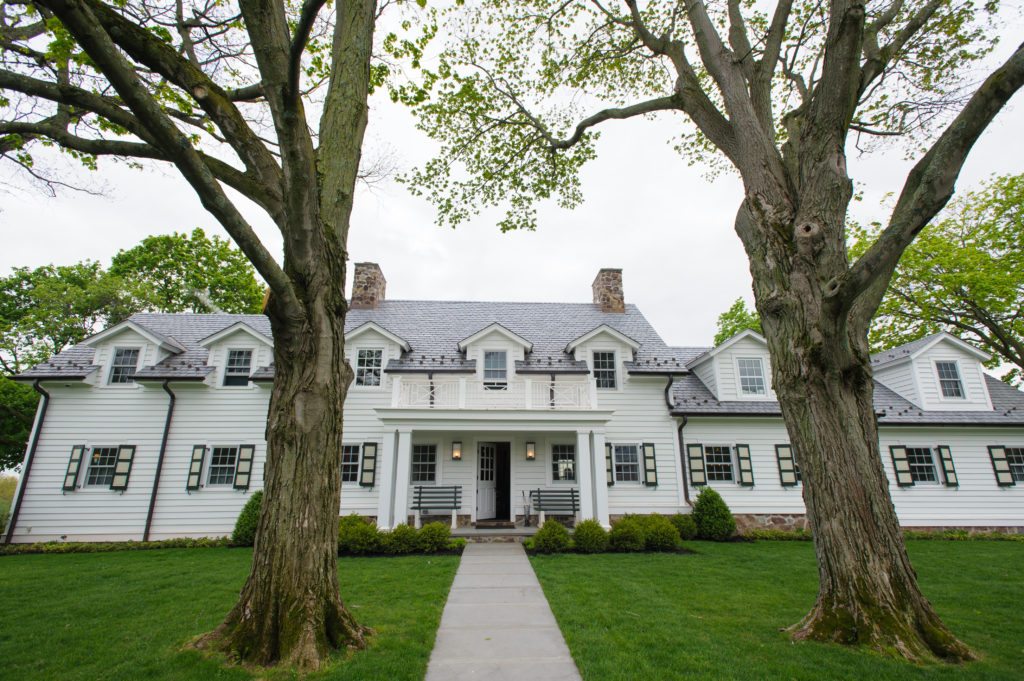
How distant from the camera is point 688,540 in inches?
476

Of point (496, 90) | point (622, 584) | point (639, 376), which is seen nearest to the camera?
point (622, 584)

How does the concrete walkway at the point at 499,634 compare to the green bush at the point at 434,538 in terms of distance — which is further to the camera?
the green bush at the point at 434,538

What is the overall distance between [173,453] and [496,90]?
12.8 meters

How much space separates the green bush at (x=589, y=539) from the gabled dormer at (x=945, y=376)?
1131 centimetres

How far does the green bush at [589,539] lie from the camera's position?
10.5m

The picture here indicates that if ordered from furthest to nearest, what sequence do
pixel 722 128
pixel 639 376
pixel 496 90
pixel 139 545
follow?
1. pixel 639 376
2. pixel 139 545
3. pixel 496 90
4. pixel 722 128

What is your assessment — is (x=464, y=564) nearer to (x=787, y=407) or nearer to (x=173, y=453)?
(x=787, y=407)

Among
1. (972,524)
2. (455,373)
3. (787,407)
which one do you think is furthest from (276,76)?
(972,524)

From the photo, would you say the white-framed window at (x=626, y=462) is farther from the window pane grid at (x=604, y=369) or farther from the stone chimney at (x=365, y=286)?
the stone chimney at (x=365, y=286)

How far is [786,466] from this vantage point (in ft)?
44.4

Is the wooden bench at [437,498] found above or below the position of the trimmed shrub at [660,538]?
above

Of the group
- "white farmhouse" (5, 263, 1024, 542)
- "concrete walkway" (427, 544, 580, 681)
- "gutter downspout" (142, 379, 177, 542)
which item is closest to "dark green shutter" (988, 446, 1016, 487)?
"white farmhouse" (5, 263, 1024, 542)

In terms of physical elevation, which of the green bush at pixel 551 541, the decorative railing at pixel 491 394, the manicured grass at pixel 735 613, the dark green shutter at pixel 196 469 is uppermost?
the decorative railing at pixel 491 394

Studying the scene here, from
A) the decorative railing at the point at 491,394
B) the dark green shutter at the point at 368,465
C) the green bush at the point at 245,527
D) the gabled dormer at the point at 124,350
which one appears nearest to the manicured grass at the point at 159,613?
the green bush at the point at 245,527
